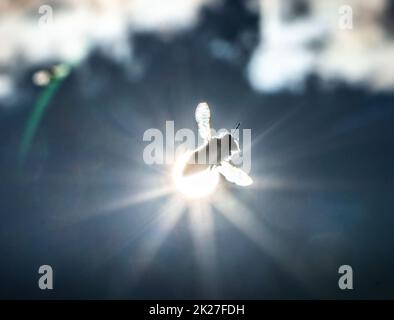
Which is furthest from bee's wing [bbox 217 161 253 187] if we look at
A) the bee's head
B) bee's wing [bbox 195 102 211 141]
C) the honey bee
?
bee's wing [bbox 195 102 211 141]

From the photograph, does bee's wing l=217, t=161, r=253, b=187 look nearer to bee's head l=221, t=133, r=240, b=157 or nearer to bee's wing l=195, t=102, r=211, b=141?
bee's head l=221, t=133, r=240, b=157

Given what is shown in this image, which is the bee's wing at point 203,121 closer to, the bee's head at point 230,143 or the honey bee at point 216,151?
the honey bee at point 216,151

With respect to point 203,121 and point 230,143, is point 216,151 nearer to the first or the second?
point 230,143

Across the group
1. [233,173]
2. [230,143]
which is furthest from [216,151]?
[233,173]

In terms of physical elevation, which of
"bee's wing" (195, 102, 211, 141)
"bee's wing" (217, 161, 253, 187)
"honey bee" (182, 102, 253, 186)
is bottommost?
"bee's wing" (217, 161, 253, 187)

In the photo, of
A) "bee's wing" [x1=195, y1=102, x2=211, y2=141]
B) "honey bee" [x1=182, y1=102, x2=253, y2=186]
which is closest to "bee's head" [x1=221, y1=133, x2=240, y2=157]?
"honey bee" [x1=182, y1=102, x2=253, y2=186]

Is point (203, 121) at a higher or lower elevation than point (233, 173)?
higher

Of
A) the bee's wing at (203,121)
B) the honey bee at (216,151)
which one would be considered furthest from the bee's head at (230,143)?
the bee's wing at (203,121)

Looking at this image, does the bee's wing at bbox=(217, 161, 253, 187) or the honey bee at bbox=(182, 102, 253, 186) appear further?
the bee's wing at bbox=(217, 161, 253, 187)

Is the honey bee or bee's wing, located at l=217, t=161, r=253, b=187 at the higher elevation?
the honey bee
